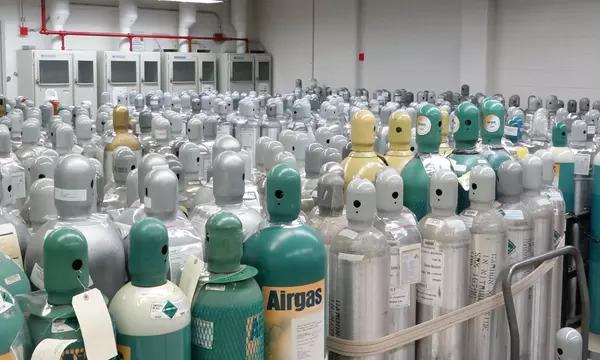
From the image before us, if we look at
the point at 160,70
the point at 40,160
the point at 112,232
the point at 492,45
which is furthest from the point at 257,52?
the point at 112,232

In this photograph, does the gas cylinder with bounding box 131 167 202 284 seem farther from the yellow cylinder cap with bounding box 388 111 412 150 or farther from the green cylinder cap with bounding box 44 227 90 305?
the yellow cylinder cap with bounding box 388 111 412 150

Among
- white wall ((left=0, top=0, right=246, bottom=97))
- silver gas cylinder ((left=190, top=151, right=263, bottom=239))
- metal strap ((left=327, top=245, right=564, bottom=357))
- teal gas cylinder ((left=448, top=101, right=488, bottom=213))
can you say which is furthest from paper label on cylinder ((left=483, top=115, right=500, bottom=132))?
white wall ((left=0, top=0, right=246, bottom=97))

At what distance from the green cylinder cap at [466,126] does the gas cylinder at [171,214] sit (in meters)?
1.31

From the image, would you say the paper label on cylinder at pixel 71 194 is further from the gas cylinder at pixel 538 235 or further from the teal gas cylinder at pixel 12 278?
the gas cylinder at pixel 538 235

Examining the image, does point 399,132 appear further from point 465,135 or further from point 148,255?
point 148,255

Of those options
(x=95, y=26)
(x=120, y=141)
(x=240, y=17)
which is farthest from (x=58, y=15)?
(x=120, y=141)

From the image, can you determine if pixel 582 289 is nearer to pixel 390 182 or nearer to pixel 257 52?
pixel 390 182

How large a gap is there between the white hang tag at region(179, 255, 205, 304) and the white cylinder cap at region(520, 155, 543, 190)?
131 centimetres

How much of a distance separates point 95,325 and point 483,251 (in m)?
1.24

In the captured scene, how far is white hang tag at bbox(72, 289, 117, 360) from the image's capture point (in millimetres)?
1235

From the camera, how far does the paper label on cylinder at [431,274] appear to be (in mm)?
2004

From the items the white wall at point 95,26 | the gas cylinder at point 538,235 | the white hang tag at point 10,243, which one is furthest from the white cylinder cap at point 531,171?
the white wall at point 95,26

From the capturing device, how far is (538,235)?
236 cm

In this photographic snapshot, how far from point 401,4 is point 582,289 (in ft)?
26.4
